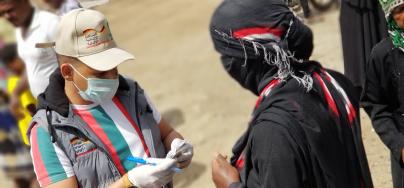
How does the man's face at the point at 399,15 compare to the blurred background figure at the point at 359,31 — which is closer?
the man's face at the point at 399,15

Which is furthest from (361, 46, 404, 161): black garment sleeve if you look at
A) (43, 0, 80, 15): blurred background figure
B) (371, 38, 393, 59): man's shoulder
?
(43, 0, 80, 15): blurred background figure

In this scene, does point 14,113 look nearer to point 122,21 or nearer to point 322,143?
point 322,143

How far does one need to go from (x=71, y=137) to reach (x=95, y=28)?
43cm

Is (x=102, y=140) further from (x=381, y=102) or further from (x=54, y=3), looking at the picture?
(x=54, y=3)

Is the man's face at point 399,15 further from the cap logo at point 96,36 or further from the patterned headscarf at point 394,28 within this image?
the cap logo at point 96,36

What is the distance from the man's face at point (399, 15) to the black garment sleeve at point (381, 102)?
0.46 ft

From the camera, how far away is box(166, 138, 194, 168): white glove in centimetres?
226

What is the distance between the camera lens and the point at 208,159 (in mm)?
4934

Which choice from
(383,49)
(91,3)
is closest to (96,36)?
(383,49)

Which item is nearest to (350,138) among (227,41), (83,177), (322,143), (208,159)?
(322,143)

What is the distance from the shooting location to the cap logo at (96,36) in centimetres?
217

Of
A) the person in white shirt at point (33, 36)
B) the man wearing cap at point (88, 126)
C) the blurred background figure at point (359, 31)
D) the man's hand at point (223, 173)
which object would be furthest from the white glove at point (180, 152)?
the blurred background figure at point (359, 31)

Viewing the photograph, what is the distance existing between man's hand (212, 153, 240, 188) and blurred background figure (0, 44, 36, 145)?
210 centimetres

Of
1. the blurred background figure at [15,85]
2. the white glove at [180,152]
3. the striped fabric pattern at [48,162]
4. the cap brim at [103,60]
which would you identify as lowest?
the blurred background figure at [15,85]
